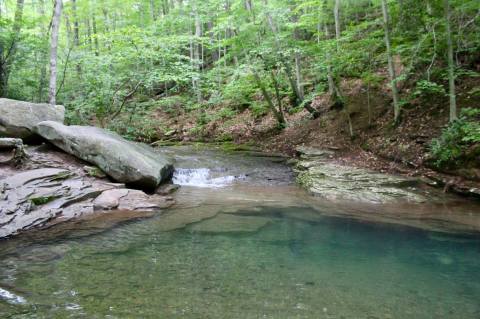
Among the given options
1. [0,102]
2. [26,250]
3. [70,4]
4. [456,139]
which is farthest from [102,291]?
[70,4]

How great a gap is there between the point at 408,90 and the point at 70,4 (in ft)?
69.3

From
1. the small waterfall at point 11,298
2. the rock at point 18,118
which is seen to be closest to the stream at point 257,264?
the small waterfall at point 11,298

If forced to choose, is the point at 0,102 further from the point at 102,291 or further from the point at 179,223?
the point at 102,291

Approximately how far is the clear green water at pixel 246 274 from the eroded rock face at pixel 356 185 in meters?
2.12

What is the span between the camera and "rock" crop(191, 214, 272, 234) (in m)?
7.19

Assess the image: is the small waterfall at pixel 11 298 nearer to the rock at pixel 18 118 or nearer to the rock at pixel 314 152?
the rock at pixel 18 118

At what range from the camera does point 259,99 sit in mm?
20562

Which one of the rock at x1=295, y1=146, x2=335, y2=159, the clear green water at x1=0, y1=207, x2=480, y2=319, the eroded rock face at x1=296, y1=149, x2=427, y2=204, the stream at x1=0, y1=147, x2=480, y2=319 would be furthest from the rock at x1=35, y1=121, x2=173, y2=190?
the rock at x1=295, y1=146, x2=335, y2=159

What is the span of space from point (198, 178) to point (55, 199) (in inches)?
204

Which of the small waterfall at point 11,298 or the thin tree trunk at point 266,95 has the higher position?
the thin tree trunk at point 266,95

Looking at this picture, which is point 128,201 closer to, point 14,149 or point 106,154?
point 106,154

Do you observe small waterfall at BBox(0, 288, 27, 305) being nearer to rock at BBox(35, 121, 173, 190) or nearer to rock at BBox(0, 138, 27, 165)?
rock at BBox(0, 138, 27, 165)

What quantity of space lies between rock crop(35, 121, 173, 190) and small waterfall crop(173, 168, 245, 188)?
7.24 feet

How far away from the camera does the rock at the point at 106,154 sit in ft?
30.9
